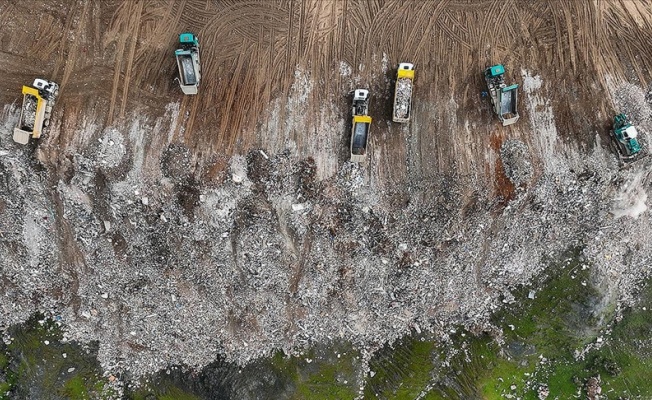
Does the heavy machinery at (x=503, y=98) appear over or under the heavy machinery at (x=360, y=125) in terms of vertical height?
over

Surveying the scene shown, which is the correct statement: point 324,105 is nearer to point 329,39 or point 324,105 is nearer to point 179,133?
point 329,39

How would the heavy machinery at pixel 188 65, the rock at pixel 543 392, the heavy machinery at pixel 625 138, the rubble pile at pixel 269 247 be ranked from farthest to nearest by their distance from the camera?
1. the rock at pixel 543 392
2. the rubble pile at pixel 269 247
3. the heavy machinery at pixel 625 138
4. the heavy machinery at pixel 188 65

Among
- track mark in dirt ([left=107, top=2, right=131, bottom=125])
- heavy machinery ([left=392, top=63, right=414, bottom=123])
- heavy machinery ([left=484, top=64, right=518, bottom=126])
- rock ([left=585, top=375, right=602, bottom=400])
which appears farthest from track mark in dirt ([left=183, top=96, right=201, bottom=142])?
rock ([left=585, top=375, right=602, bottom=400])

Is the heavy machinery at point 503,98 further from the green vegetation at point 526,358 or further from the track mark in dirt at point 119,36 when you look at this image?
the track mark in dirt at point 119,36

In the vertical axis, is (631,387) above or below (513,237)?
below

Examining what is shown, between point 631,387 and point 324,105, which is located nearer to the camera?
point 324,105

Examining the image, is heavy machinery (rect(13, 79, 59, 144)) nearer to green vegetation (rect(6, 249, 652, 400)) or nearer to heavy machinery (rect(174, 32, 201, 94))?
heavy machinery (rect(174, 32, 201, 94))

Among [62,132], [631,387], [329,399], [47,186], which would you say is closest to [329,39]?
[62,132]

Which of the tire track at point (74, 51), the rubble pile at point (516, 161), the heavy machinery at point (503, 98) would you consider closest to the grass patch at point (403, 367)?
the rubble pile at point (516, 161)
